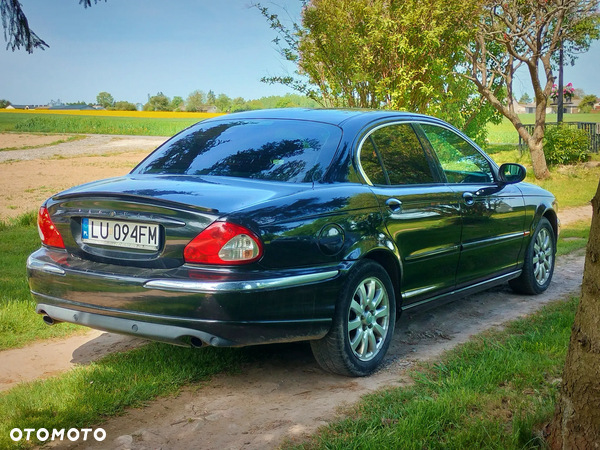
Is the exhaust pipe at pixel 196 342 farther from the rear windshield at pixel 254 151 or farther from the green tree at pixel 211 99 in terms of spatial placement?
the green tree at pixel 211 99

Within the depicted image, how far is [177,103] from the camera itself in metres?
101

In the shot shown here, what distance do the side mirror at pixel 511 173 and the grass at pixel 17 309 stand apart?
3.83 meters

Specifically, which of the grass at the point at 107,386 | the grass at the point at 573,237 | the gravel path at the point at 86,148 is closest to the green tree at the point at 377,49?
the grass at the point at 573,237

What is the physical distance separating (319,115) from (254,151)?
0.65 m

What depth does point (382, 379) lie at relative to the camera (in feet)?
14.2

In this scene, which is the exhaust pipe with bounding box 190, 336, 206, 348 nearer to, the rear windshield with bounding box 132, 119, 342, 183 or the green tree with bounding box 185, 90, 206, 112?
the rear windshield with bounding box 132, 119, 342, 183

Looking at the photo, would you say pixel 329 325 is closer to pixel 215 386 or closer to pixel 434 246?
pixel 215 386

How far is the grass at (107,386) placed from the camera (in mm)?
3633

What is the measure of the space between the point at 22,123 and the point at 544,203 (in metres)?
61.6

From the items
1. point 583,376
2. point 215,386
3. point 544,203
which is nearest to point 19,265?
point 215,386

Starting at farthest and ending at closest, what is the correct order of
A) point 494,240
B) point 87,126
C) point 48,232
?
point 87,126 < point 494,240 < point 48,232

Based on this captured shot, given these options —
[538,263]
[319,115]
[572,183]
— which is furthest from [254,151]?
[572,183]

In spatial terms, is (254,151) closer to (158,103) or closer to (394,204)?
(394,204)

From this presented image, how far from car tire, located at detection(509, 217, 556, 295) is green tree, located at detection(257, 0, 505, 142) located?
23.6 feet
